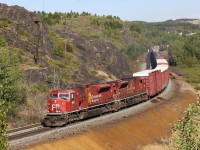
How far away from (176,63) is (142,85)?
121 metres

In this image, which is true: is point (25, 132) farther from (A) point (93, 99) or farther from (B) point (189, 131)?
(B) point (189, 131)

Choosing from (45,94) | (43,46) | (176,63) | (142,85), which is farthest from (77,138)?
(176,63)

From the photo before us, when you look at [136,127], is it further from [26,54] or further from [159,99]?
[26,54]

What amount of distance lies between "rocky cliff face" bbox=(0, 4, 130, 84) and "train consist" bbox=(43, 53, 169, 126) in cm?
1583

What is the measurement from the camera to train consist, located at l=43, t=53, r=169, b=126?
4003 cm

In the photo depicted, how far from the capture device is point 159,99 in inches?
2817

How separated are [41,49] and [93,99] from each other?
126 ft

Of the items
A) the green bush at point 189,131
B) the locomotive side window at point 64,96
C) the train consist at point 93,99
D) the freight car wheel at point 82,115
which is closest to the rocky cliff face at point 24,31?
the train consist at point 93,99

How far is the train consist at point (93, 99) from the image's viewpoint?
1576 inches

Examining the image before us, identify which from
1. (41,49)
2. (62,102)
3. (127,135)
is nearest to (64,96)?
(62,102)

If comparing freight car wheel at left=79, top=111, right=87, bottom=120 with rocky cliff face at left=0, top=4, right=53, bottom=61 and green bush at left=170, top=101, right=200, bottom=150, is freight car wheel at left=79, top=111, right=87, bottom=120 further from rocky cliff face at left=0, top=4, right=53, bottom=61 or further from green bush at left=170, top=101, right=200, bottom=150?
rocky cliff face at left=0, top=4, right=53, bottom=61

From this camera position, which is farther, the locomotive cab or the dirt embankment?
the locomotive cab

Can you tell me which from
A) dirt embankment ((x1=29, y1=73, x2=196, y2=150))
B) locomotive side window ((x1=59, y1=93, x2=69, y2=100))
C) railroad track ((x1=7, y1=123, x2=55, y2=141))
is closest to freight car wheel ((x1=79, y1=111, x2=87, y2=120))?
locomotive side window ((x1=59, y1=93, x2=69, y2=100))

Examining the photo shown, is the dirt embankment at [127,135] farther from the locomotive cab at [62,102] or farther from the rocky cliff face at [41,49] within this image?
the rocky cliff face at [41,49]
